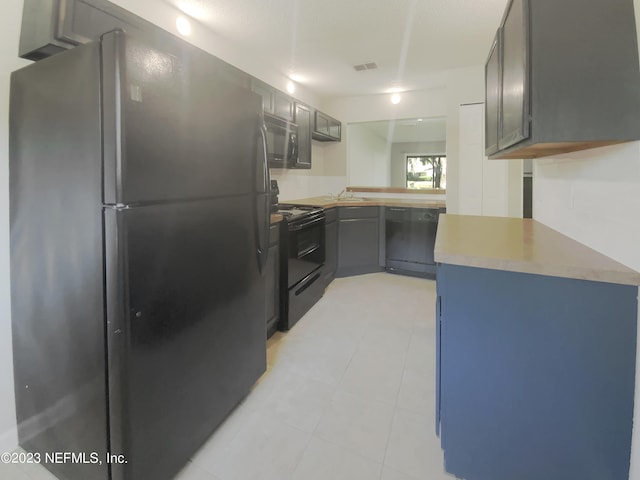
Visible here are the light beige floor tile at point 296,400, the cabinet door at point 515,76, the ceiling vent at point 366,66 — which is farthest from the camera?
the ceiling vent at point 366,66

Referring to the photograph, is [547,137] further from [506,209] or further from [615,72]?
[506,209]

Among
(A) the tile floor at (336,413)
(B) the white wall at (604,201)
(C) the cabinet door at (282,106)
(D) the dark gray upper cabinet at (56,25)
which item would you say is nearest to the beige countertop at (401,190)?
(C) the cabinet door at (282,106)

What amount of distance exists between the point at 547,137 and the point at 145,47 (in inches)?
55.0

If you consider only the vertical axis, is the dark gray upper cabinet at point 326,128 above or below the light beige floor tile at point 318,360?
above

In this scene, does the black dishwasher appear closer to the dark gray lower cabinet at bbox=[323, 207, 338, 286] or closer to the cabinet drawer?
the cabinet drawer

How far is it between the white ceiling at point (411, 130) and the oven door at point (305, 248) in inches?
112

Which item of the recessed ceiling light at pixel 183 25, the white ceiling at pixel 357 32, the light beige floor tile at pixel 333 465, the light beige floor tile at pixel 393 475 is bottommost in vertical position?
the light beige floor tile at pixel 393 475

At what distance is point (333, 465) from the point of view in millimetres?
1446

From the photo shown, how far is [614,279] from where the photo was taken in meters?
1.02

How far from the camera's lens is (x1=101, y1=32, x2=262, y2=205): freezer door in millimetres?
1040

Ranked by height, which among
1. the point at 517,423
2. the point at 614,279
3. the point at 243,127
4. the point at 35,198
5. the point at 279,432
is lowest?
the point at 279,432

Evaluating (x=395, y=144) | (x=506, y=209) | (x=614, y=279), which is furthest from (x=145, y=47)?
(x=395, y=144)

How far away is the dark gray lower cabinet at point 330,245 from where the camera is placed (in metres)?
3.76

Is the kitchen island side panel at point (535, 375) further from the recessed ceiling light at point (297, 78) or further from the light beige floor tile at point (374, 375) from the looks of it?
the recessed ceiling light at point (297, 78)
